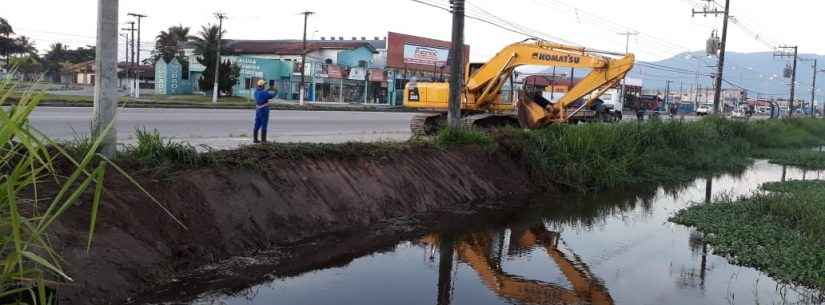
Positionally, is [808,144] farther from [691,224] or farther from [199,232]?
[199,232]

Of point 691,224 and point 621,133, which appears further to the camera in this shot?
point 621,133

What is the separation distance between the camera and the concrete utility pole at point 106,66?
8320 mm

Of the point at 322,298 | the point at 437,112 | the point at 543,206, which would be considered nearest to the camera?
the point at 322,298

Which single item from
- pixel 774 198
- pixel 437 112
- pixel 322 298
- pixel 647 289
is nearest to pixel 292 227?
pixel 322 298

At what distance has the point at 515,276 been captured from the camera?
852cm

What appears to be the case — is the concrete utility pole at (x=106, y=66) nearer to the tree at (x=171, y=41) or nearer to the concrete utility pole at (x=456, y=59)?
the concrete utility pole at (x=456, y=59)

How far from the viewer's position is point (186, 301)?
6.64 metres

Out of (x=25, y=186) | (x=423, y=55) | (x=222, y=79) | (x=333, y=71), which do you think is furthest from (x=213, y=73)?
(x=25, y=186)

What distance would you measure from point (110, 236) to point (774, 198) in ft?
38.2

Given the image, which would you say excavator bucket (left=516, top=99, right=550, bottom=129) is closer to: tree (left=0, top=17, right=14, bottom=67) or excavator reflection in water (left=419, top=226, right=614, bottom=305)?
excavator reflection in water (left=419, top=226, right=614, bottom=305)

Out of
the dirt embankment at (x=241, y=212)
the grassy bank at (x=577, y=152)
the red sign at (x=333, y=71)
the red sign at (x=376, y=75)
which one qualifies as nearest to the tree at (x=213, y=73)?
the red sign at (x=333, y=71)

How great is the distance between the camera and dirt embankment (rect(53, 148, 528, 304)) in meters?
6.65

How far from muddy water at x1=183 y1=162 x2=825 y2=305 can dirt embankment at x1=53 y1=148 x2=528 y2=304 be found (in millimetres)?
938

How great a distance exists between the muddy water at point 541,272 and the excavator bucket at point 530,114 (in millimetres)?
7336
